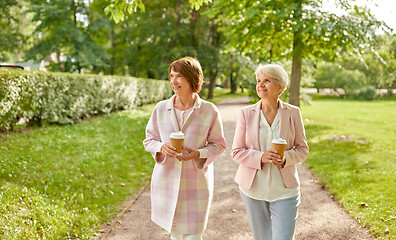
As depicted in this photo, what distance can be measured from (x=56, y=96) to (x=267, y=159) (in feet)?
27.7

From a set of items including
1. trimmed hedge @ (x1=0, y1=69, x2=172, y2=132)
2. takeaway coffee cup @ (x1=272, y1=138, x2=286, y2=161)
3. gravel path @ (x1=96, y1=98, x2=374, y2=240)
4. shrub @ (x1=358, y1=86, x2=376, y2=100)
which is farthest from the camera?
shrub @ (x1=358, y1=86, x2=376, y2=100)

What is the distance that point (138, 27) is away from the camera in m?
28.2

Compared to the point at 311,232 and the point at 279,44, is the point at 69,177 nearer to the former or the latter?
the point at 311,232

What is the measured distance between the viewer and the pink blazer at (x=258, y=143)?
278 cm

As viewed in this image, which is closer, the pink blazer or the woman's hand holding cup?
the woman's hand holding cup

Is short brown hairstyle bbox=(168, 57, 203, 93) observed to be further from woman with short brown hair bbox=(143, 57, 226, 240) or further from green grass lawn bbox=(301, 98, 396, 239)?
green grass lawn bbox=(301, 98, 396, 239)

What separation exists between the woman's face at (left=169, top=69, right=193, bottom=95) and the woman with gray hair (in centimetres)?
55

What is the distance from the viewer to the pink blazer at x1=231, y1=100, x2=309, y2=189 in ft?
9.12

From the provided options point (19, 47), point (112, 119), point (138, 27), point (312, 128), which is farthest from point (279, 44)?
point (19, 47)

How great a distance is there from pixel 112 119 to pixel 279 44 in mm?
7773

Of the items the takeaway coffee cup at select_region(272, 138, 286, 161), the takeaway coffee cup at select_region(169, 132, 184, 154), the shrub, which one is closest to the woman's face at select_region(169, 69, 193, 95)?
the takeaway coffee cup at select_region(169, 132, 184, 154)

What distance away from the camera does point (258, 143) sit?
2871 millimetres

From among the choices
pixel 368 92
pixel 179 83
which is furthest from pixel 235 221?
pixel 368 92

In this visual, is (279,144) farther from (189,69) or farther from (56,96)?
(56,96)
